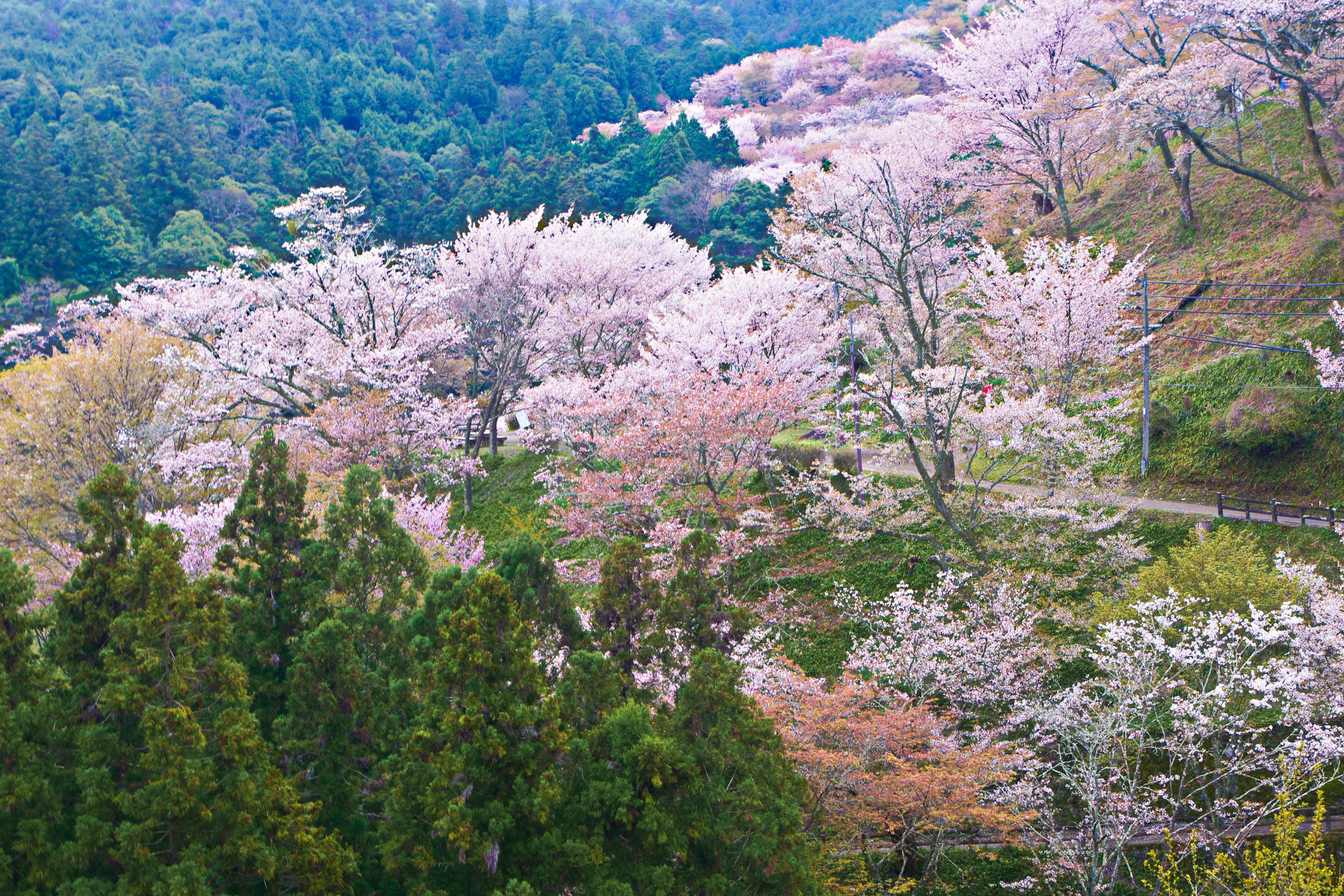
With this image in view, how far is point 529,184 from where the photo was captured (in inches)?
1905

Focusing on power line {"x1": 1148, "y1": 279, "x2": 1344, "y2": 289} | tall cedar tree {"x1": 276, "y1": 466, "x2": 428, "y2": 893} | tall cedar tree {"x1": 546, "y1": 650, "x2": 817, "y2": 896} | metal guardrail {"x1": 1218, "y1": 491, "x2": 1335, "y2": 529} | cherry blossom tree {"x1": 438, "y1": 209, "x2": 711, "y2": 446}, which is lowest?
metal guardrail {"x1": 1218, "y1": 491, "x2": 1335, "y2": 529}

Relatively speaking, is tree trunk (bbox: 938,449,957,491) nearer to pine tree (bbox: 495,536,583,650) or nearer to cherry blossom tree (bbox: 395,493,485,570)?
cherry blossom tree (bbox: 395,493,485,570)

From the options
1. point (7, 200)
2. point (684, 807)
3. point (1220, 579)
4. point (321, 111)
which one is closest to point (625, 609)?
point (684, 807)

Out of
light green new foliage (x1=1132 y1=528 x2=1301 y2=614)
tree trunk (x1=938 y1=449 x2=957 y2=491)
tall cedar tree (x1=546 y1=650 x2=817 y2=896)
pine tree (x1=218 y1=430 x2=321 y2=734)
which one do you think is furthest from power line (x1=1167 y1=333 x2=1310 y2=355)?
pine tree (x1=218 y1=430 x2=321 y2=734)

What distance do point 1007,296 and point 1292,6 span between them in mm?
8323

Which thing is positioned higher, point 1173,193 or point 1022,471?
point 1173,193

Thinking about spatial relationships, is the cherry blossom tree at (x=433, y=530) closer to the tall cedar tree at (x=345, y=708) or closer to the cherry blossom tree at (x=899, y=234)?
the tall cedar tree at (x=345, y=708)

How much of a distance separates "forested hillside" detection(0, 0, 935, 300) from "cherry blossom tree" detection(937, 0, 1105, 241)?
24.2m

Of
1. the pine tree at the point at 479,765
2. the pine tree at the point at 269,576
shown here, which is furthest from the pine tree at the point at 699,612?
the pine tree at the point at 269,576

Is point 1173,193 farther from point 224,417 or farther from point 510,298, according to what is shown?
point 224,417

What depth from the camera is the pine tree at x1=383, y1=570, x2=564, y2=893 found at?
6199 mm

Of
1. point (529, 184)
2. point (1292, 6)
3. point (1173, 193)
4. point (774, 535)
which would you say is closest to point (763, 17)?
point (529, 184)

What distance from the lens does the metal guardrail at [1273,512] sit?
16000 millimetres

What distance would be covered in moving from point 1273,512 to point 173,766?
57.8 ft
